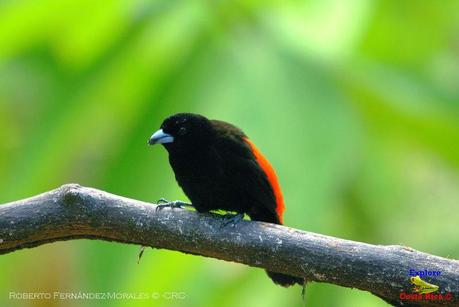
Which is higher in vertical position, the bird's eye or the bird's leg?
the bird's eye

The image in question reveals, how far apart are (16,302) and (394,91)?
2731 mm

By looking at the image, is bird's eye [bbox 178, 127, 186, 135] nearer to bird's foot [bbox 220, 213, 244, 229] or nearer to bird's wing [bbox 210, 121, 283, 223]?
bird's wing [bbox 210, 121, 283, 223]

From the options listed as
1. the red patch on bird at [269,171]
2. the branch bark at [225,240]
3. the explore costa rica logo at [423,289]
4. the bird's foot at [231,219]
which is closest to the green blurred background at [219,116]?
the red patch on bird at [269,171]

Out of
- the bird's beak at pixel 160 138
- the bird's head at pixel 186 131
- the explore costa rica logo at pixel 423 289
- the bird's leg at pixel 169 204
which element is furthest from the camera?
the bird's head at pixel 186 131

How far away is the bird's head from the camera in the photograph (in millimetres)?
4840

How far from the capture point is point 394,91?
5250 millimetres

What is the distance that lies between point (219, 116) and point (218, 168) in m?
0.31

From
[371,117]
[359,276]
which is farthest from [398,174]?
[359,276]

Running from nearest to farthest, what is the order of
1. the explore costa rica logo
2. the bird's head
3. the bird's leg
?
the explore costa rica logo < the bird's leg < the bird's head

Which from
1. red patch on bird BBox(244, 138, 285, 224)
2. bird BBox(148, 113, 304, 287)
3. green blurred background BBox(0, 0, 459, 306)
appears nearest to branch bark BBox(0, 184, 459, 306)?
green blurred background BBox(0, 0, 459, 306)

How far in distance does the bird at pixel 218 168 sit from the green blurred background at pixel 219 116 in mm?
102

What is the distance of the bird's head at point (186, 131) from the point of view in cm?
484

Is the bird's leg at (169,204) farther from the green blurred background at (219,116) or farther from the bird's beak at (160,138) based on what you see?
the bird's beak at (160,138)

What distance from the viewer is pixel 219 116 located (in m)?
4.94
